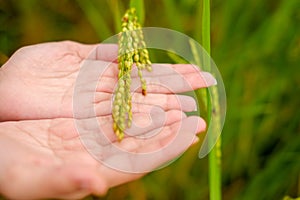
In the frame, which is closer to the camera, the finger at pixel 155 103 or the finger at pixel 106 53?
the finger at pixel 155 103

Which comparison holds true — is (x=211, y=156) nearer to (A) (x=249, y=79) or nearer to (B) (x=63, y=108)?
(B) (x=63, y=108)

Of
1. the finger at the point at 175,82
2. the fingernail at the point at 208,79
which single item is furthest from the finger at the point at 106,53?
the fingernail at the point at 208,79

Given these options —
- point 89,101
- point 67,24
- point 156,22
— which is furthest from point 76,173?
point 67,24

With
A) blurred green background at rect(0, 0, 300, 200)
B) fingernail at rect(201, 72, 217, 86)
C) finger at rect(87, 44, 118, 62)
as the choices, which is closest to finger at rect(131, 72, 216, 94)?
fingernail at rect(201, 72, 217, 86)

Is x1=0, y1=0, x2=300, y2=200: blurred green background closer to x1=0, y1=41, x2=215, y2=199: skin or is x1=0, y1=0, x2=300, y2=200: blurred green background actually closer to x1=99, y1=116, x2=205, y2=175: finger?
x1=0, y1=41, x2=215, y2=199: skin

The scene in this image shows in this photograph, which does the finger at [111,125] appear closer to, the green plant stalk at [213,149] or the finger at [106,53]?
the green plant stalk at [213,149]

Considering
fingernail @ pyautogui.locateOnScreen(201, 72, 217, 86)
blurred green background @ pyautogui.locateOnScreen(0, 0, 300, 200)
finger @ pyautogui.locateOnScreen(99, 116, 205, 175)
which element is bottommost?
blurred green background @ pyautogui.locateOnScreen(0, 0, 300, 200)
